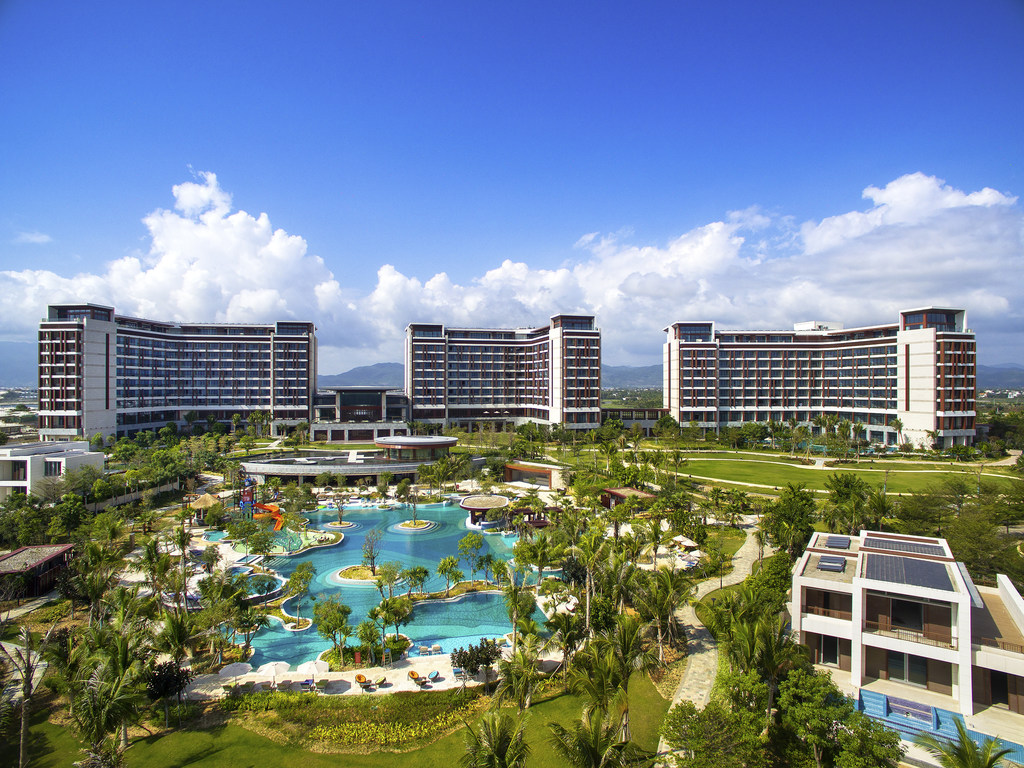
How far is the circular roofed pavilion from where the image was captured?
72.7 metres

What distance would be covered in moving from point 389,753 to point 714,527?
119ft

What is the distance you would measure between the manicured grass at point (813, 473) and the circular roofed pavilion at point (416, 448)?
33181mm

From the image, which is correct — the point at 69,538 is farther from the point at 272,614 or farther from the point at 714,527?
the point at 714,527

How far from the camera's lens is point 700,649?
26.5 metres

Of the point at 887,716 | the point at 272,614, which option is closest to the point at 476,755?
the point at 887,716

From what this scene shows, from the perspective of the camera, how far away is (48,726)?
20.7 m


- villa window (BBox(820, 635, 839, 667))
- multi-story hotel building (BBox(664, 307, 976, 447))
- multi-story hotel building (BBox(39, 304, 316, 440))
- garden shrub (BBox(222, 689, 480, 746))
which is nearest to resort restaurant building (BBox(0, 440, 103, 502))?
garden shrub (BBox(222, 689, 480, 746))

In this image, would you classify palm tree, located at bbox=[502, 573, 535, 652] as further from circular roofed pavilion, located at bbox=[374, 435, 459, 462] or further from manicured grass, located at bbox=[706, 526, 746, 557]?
circular roofed pavilion, located at bbox=[374, 435, 459, 462]

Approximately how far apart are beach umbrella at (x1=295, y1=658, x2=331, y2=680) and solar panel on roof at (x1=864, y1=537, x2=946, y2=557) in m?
28.2

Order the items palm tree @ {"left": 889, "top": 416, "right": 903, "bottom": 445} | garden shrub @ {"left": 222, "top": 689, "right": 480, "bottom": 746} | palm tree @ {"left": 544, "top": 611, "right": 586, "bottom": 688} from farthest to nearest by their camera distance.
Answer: palm tree @ {"left": 889, "top": 416, "right": 903, "bottom": 445}
palm tree @ {"left": 544, "top": 611, "right": 586, "bottom": 688}
garden shrub @ {"left": 222, "top": 689, "right": 480, "bottom": 746}

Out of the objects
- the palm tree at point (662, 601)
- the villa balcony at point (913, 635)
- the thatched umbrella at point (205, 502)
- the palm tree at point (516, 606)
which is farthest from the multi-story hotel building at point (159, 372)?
the villa balcony at point (913, 635)

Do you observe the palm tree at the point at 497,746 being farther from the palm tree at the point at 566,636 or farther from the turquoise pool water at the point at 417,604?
the turquoise pool water at the point at 417,604

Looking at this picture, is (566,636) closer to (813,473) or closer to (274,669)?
(274,669)

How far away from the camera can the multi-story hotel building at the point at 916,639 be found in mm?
19406
